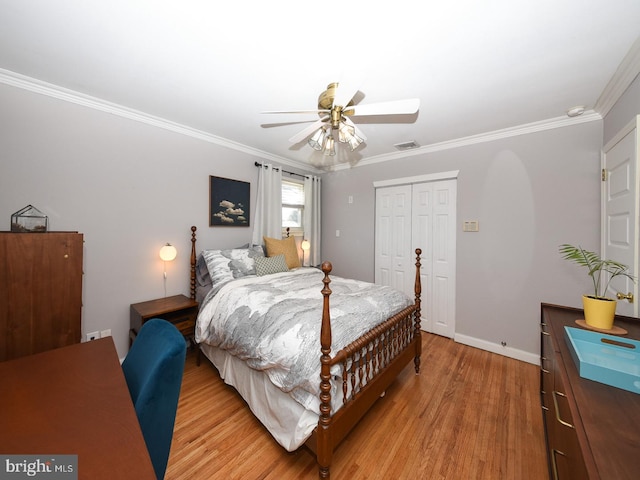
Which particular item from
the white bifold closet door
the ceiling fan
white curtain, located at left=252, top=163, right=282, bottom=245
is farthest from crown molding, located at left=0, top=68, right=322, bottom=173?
the white bifold closet door

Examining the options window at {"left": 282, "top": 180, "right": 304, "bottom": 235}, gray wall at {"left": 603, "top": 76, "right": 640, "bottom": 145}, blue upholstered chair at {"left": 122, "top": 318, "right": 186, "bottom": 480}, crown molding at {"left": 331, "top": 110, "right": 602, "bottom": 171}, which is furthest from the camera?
window at {"left": 282, "top": 180, "right": 304, "bottom": 235}

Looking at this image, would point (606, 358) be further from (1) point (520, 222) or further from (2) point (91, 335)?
(2) point (91, 335)

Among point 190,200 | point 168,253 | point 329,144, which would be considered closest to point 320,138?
point 329,144

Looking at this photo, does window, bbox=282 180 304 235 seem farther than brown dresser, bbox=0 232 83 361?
Yes

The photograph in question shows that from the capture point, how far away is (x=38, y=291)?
5.45 feet

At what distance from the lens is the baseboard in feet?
8.79

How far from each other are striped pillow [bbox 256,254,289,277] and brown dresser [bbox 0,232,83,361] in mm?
1527

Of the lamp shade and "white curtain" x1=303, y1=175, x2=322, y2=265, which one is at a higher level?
"white curtain" x1=303, y1=175, x2=322, y2=265

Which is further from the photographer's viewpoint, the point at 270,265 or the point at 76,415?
the point at 270,265

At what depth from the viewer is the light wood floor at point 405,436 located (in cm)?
148

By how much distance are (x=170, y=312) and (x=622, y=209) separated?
3.92m

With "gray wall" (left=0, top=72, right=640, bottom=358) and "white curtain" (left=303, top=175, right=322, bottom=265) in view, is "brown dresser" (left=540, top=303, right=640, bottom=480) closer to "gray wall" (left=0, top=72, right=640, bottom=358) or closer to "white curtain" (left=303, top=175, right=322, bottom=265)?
"gray wall" (left=0, top=72, right=640, bottom=358)

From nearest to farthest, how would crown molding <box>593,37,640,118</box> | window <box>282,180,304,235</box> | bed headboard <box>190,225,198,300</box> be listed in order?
1. crown molding <box>593,37,640,118</box>
2. bed headboard <box>190,225,198,300</box>
3. window <box>282,180,304,235</box>

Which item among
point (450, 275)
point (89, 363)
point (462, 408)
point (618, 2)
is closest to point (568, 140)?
point (618, 2)
